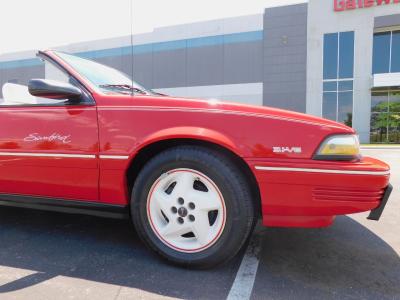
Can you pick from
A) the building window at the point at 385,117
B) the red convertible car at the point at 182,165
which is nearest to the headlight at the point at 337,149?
the red convertible car at the point at 182,165

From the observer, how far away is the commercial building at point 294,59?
20000mm

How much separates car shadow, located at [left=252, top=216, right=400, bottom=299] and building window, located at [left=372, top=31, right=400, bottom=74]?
2106 cm

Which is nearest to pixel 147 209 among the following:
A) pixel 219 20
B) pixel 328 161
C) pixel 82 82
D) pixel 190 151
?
pixel 190 151

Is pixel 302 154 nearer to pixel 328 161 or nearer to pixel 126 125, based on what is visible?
pixel 328 161

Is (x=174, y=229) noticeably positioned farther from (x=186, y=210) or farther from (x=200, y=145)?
(x=200, y=145)

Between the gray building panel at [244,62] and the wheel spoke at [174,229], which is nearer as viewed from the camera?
the wheel spoke at [174,229]

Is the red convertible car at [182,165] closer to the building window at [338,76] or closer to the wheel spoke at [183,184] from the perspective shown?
the wheel spoke at [183,184]

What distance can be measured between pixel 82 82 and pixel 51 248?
1.28 m

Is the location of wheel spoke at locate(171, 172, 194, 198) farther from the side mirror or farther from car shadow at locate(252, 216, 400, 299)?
the side mirror

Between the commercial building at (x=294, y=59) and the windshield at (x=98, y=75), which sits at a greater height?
the commercial building at (x=294, y=59)

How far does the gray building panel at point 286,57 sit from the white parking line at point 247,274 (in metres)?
21.0

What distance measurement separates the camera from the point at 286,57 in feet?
73.7

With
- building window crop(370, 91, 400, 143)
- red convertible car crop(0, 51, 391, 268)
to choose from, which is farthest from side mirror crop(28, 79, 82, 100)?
building window crop(370, 91, 400, 143)

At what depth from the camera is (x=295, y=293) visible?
1.72m
